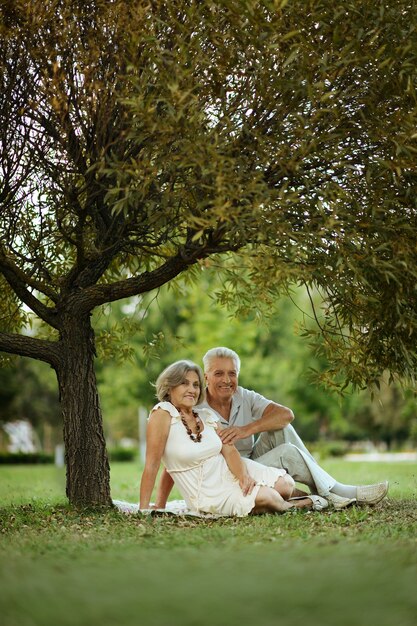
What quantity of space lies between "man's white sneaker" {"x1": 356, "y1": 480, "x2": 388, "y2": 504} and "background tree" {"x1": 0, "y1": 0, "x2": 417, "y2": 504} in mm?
1251

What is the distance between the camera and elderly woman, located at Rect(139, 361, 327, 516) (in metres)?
8.66

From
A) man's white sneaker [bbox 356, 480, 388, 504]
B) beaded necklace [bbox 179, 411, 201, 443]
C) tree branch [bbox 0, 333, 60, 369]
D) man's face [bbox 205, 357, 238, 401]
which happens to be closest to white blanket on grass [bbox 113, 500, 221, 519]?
beaded necklace [bbox 179, 411, 201, 443]

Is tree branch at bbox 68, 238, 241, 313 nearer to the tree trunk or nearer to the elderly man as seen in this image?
the tree trunk

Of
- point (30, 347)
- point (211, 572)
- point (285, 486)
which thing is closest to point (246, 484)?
point (285, 486)

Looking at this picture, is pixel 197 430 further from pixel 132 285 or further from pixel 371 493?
pixel 371 493

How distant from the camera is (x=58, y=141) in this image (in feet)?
29.6

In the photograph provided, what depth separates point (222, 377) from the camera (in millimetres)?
9539

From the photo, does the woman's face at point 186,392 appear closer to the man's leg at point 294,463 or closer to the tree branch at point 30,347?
the man's leg at point 294,463

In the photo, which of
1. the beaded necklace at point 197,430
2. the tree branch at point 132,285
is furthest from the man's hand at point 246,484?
the tree branch at point 132,285

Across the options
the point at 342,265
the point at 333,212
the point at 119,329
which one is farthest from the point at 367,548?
the point at 119,329

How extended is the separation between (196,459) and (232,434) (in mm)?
485

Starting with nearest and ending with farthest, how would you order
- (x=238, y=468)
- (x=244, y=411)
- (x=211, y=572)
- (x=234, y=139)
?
1. (x=211, y=572)
2. (x=234, y=139)
3. (x=238, y=468)
4. (x=244, y=411)

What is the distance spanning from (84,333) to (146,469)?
6.24ft

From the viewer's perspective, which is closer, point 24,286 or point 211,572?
point 211,572
